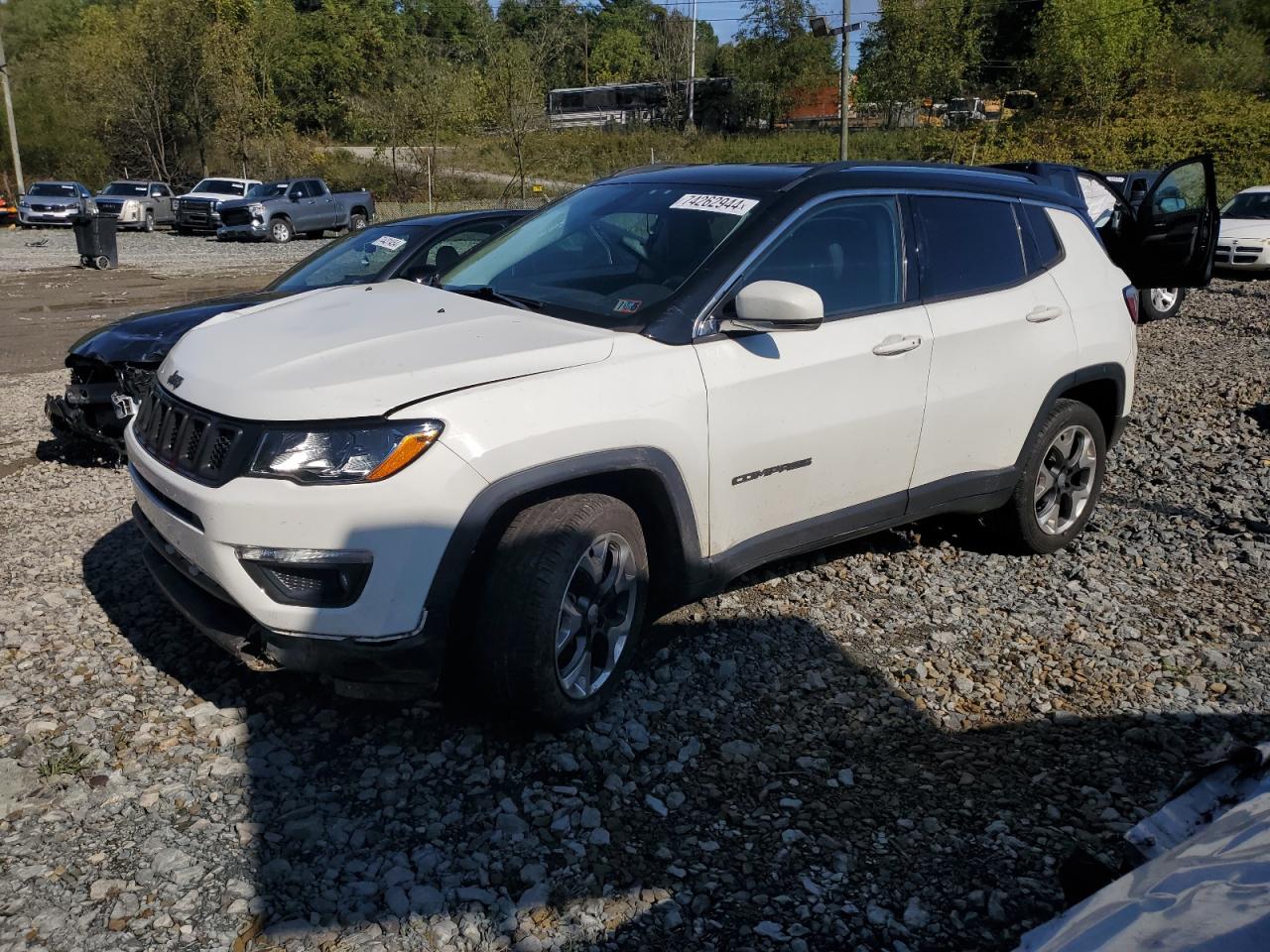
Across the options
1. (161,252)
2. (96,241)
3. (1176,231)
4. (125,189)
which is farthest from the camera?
(125,189)

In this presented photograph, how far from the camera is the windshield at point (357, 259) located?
23.0ft

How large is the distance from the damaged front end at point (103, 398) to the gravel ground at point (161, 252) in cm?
1523

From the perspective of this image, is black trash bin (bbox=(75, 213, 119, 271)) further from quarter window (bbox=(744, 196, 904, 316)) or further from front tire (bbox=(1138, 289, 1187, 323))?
quarter window (bbox=(744, 196, 904, 316))

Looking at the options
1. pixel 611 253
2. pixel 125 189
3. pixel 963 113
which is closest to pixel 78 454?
pixel 611 253

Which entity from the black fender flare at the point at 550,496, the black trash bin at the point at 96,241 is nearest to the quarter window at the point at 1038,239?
the black fender flare at the point at 550,496

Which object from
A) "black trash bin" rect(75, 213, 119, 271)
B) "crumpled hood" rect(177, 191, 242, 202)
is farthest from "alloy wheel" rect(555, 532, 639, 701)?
"crumpled hood" rect(177, 191, 242, 202)

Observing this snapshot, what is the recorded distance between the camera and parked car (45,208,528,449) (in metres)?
6.44

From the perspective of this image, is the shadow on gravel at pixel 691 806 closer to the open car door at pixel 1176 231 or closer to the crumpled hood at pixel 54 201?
the open car door at pixel 1176 231

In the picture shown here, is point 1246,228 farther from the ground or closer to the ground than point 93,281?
Result: farther from the ground

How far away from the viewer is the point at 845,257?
4.31 metres

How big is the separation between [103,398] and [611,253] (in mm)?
3754

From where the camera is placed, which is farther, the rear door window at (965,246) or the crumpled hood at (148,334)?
the crumpled hood at (148,334)

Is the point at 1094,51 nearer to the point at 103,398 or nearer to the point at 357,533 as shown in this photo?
the point at 103,398

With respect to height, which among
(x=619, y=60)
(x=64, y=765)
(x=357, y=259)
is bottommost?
(x=64, y=765)
